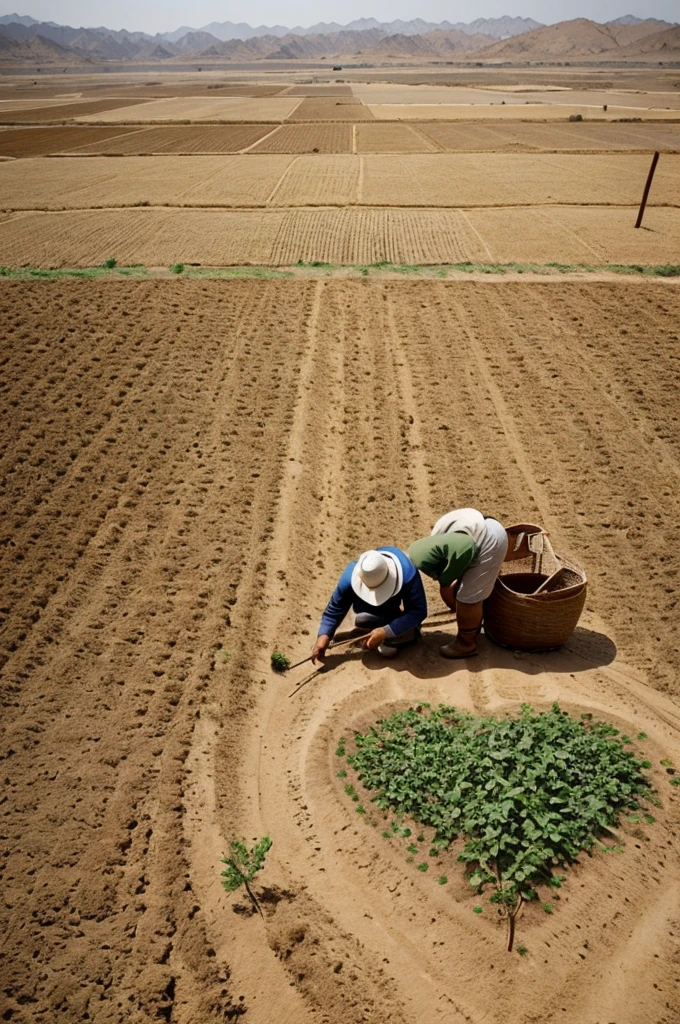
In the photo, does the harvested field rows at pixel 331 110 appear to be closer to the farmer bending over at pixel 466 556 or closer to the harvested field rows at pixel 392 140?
the harvested field rows at pixel 392 140

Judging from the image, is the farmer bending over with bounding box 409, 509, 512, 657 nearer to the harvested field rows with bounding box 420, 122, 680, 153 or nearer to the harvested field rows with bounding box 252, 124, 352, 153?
the harvested field rows with bounding box 420, 122, 680, 153

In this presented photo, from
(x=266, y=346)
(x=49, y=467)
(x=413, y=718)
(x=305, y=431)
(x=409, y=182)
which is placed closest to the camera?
(x=413, y=718)

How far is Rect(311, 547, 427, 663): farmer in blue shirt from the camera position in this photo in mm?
5582

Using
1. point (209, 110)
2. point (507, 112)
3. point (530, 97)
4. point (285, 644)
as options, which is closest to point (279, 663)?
point (285, 644)

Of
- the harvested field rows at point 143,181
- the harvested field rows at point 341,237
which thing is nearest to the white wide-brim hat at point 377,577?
the harvested field rows at point 341,237

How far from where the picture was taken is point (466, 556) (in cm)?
553

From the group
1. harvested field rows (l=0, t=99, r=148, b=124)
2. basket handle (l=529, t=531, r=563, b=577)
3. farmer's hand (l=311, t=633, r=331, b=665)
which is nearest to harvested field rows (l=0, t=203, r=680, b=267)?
basket handle (l=529, t=531, r=563, b=577)

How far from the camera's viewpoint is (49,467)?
361 inches

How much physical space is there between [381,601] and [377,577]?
0.94 feet

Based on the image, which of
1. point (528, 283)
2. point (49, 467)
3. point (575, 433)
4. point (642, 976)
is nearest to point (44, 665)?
point (49, 467)

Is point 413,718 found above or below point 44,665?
above

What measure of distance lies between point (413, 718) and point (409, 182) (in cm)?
2353

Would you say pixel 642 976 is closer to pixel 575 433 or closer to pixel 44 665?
pixel 44 665

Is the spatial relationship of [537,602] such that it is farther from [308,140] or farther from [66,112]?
[66,112]
